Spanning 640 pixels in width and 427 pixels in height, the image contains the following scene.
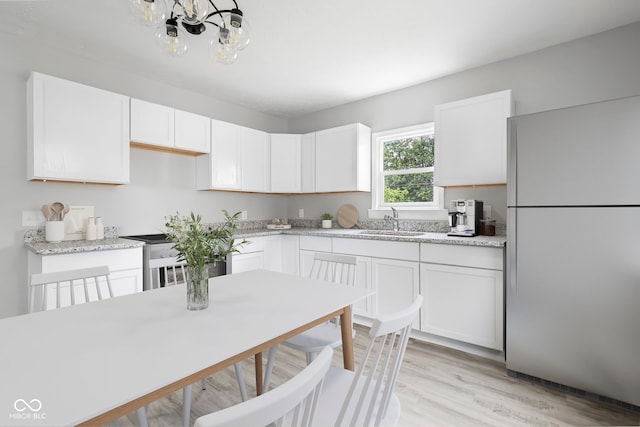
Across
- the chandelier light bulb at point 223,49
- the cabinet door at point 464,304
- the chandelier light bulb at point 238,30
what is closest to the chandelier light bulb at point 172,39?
the chandelier light bulb at point 223,49

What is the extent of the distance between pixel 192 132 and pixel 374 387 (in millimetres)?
2972

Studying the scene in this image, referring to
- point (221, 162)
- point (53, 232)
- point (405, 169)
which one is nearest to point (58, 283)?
point (53, 232)

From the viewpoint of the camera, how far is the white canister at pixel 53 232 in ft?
7.91

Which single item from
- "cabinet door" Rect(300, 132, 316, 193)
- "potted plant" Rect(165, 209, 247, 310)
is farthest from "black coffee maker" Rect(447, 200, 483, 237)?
"potted plant" Rect(165, 209, 247, 310)

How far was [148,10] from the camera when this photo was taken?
1.32 m

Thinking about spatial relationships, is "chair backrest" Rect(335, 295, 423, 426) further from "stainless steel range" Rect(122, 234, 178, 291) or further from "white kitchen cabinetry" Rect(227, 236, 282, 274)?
"white kitchen cabinetry" Rect(227, 236, 282, 274)

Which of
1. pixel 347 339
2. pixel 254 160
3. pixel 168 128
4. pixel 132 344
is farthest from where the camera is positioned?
pixel 254 160

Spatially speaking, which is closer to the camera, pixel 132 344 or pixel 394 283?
pixel 132 344

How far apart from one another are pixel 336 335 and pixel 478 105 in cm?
227

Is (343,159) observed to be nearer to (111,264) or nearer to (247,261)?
(247,261)

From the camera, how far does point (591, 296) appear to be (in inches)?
72.1

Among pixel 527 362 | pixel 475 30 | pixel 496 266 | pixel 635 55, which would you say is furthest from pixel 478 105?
pixel 527 362

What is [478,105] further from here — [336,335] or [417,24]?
[336,335]

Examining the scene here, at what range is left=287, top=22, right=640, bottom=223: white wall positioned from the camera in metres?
2.34
